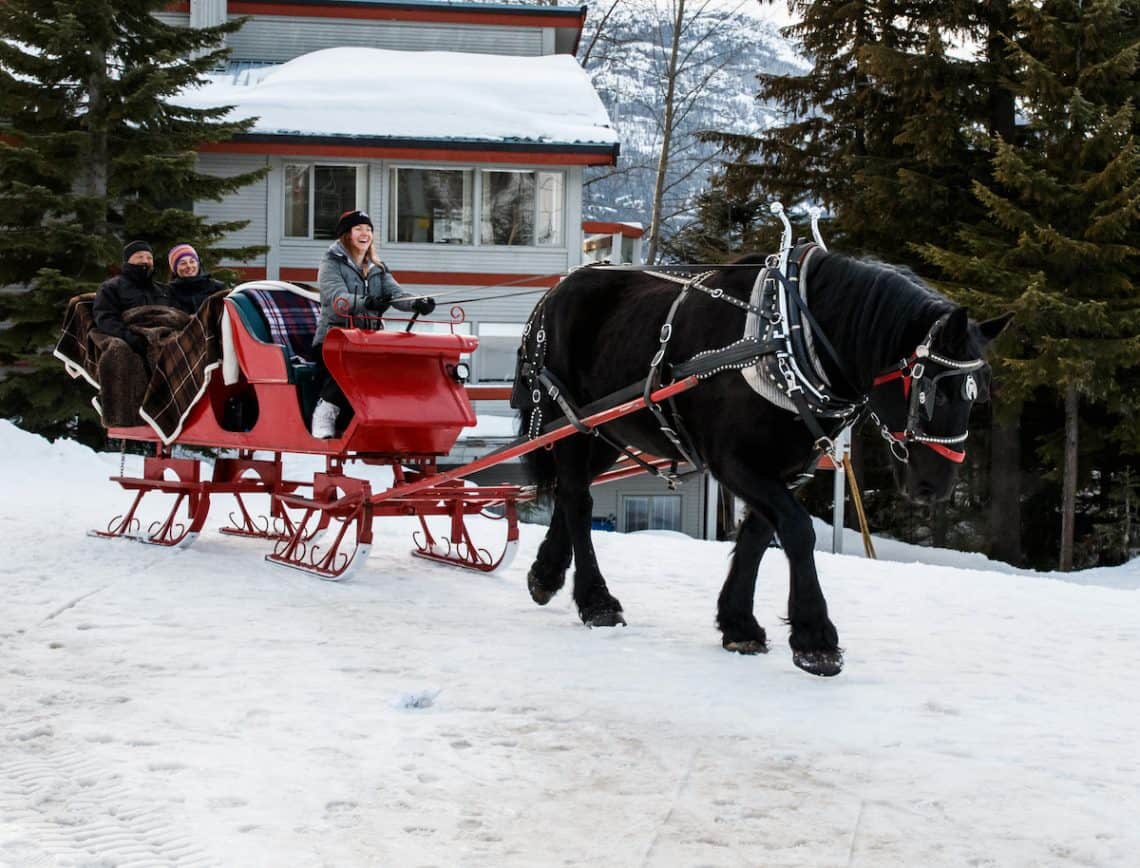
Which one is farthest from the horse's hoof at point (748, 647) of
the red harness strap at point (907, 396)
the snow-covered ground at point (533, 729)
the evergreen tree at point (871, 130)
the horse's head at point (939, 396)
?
the evergreen tree at point (871, 130)

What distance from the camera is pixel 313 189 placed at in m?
24.1

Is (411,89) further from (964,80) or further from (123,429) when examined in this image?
(123,429)

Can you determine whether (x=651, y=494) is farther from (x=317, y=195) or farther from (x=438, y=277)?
(x=317, y=195)

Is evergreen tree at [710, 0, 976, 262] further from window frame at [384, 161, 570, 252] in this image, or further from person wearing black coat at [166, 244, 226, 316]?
person wearing black coat at [166, 244, 226, 316]

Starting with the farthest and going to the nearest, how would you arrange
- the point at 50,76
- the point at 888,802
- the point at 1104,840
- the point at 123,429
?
the point at 50,76, the point at 123,429, the point at 888,802, the point at 1104,840

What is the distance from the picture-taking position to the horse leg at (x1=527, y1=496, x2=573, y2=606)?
7.29 metres

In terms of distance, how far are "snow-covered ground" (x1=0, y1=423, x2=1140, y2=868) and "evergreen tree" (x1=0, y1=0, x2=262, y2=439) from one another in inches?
475

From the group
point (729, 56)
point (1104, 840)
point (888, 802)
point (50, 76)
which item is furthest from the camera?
point (729, 56)

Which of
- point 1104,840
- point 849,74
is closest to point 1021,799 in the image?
point 1104,840

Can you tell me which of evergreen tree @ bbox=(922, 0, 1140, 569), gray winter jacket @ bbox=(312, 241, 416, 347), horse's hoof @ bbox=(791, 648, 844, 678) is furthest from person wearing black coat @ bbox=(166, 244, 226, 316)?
evergreen tree @ bbox=(922, 0, 1140, 569)

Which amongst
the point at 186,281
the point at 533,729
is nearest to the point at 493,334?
the point at 186,281

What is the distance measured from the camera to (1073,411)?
18938 mm

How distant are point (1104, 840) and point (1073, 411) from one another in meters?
16.3

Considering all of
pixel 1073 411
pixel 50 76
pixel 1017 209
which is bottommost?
pixel 1073 411
